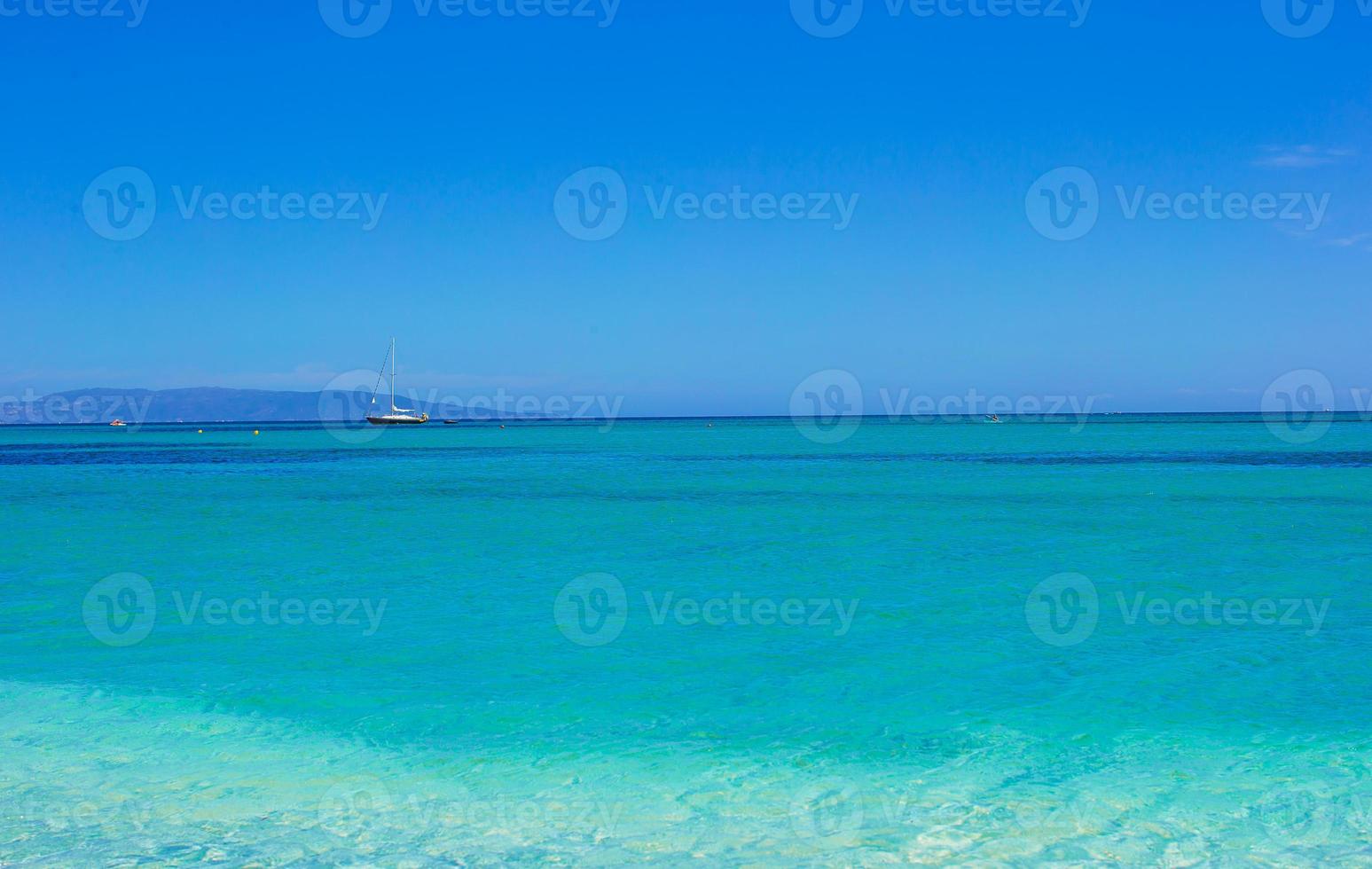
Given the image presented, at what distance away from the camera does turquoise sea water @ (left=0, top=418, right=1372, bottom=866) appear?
21.2 ft

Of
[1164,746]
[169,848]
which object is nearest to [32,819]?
[169,848]

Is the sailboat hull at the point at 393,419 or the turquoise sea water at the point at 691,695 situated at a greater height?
the sailboat hull at the point at 393,419

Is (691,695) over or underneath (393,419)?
underneath

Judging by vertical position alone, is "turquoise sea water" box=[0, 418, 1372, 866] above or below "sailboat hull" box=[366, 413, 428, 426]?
below

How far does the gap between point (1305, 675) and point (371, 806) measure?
358 inches

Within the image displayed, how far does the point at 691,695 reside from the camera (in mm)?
9930

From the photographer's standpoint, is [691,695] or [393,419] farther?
[393,419]

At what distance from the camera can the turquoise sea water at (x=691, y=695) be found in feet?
21.2

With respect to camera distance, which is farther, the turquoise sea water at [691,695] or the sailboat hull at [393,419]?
the sailboat hull at [393,419]

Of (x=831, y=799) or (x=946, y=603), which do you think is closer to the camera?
(x=831, y=799)

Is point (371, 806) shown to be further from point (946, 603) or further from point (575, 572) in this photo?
point (575, 572)

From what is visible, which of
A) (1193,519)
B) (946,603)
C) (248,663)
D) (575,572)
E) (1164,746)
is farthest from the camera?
(1193,519)

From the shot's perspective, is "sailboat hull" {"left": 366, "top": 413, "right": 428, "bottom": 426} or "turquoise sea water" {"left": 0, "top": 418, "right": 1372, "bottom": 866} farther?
"sailboat hull" {"left": 366, "top": 413, "right": 428, "bottom": 426}

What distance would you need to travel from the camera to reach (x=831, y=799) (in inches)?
275
